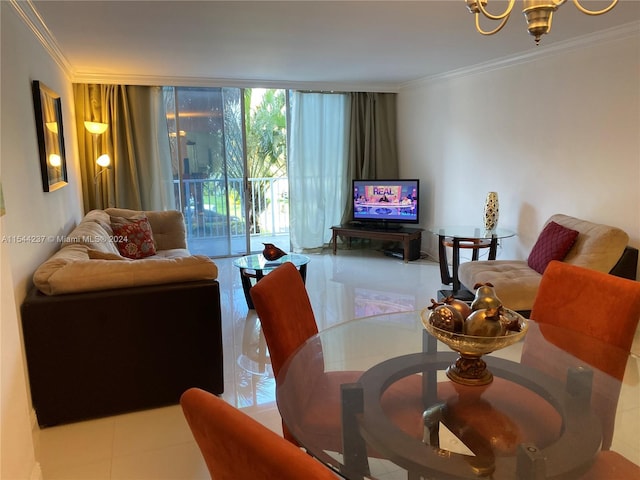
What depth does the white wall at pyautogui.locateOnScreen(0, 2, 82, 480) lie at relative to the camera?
A: 1625mm

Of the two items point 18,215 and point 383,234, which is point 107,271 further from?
point 383,234

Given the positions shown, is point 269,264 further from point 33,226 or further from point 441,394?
point 441,394

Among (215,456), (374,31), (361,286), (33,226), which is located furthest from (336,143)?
(215,456)

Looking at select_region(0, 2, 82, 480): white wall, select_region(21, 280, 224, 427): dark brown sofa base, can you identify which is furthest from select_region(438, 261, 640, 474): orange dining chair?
select_region(0, 2, 82, 480): white wall

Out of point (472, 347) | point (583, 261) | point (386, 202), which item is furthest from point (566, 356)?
point (386, 202)

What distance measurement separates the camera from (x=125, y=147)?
5.35m

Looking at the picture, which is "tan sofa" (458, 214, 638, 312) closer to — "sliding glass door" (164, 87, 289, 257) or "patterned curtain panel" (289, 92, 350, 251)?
"patterned curtain panel" (289, 92, 350, 251)

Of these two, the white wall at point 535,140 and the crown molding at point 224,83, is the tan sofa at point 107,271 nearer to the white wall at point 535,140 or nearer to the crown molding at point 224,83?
the crown molding at point 224,83

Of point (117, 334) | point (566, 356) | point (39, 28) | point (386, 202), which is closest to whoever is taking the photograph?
point (566, 356)

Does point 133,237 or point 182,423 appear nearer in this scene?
point 182,423

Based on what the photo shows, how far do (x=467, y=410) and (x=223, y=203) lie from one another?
4.96m

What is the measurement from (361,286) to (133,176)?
291 cm

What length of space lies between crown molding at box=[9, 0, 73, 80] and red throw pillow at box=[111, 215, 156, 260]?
1.47 m

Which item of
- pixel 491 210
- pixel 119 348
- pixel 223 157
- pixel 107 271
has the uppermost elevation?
pixel 223 157
